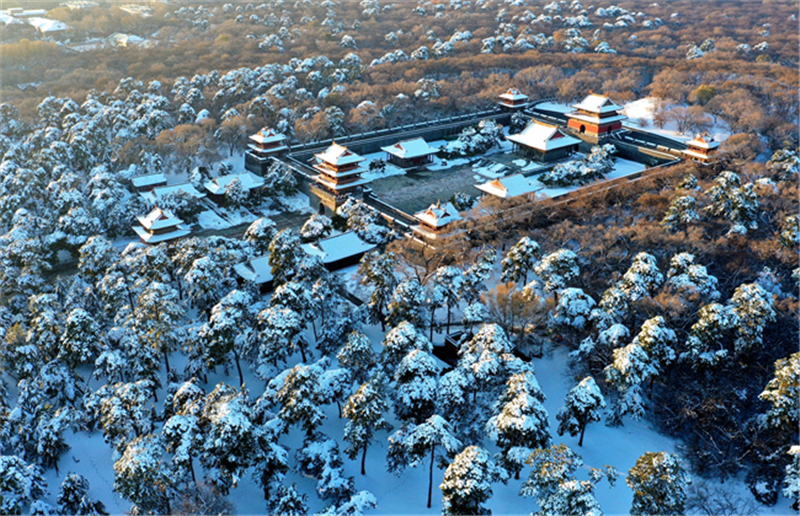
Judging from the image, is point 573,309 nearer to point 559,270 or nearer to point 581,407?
point 559,270

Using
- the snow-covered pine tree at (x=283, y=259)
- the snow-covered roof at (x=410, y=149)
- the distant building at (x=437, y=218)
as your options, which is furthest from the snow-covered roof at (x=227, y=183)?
the distant building at (x=437, y=218)

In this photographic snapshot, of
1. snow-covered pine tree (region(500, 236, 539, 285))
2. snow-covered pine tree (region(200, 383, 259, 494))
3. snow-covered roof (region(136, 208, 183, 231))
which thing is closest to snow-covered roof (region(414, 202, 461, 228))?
snow-covered pine tree (region(500, 236, 539, 285))

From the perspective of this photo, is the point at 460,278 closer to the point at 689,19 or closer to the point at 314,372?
the point at 314,372

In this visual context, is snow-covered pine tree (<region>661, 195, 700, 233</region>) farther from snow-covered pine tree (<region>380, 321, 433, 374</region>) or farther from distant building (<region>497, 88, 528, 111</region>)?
distant building (<region>497, 88, 528, 111</region>)

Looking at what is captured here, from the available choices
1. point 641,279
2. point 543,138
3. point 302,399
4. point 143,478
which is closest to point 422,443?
point 302,399

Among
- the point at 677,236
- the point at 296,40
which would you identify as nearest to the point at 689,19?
the point at 296,40

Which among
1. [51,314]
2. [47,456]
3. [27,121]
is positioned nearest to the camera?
[47,456]
